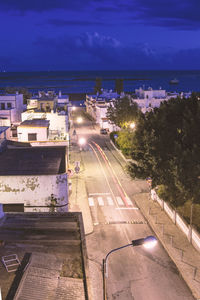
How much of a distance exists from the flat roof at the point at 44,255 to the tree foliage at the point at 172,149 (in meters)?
7.89

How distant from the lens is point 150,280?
17.9 meters

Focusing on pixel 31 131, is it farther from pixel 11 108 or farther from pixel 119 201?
pixel 11 108

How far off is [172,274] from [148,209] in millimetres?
9485

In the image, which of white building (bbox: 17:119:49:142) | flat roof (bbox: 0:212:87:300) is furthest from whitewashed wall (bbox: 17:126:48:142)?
flat roof (bbox: 0:212:87:300)

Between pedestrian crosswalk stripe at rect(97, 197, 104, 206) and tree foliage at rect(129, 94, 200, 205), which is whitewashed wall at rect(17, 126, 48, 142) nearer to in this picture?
pedestrian crosswalk stripe at rect(97, 197, 104, 206)

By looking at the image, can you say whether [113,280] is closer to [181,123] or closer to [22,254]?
[22,254]

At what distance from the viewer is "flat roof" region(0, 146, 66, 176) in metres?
23.2

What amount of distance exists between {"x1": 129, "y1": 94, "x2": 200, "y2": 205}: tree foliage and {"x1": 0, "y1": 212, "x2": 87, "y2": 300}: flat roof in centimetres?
789

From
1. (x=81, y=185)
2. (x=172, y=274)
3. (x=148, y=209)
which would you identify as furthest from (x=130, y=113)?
(x=172, y=274)

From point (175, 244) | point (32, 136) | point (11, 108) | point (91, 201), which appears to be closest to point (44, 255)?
point (175, 244)

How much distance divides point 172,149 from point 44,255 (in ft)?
46.1

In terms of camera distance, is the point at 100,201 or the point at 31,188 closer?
the point at 31,188

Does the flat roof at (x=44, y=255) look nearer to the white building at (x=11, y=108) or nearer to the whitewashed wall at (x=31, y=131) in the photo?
the whitewashed wall at (x=31, y=131)

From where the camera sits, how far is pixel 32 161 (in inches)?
1014
